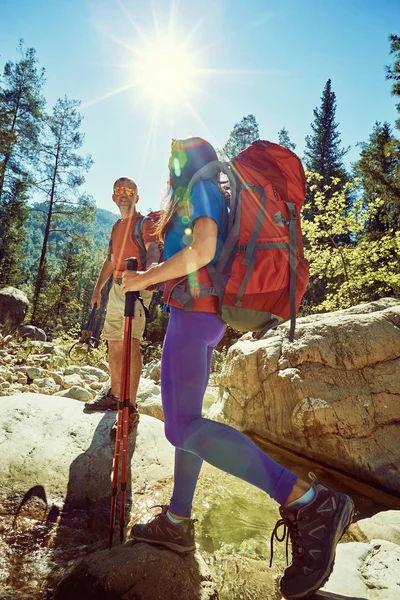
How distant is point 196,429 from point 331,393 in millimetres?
2595

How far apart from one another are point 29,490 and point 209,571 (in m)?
1.38

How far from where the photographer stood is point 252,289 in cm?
163

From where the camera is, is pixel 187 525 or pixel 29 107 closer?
pixel 187 525

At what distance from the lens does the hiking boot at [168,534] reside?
181cm

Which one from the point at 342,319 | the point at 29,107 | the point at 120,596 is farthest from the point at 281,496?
the point at 29,107

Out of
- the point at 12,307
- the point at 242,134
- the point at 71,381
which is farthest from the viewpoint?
the point at 242,134

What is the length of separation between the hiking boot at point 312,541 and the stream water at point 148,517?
468mm

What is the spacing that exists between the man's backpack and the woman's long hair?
17 centimetres

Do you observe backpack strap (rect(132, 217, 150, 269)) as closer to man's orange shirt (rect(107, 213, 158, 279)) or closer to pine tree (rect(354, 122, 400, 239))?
man's orange shirt (rect(107, 213, 158, 279))

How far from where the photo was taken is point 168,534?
5.97 ft

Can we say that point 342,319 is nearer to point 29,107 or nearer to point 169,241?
point 169,241

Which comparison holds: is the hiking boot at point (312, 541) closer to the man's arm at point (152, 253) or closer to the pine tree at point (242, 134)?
the man's arm at point (152, 253)

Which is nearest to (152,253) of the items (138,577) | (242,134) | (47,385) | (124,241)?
(124,241)

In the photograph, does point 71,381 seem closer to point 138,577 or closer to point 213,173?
point 138,577
